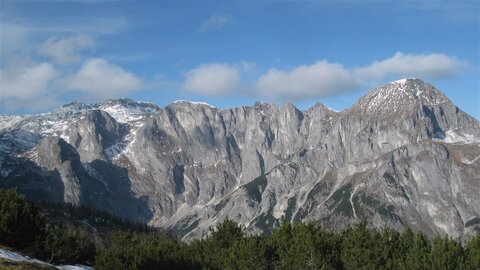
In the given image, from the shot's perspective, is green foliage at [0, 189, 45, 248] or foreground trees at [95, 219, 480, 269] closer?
green foliage at [0, 189, 45, 248]

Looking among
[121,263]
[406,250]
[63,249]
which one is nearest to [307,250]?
[406,250]

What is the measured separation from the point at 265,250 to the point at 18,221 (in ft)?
125

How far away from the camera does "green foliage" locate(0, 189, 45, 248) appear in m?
62.6

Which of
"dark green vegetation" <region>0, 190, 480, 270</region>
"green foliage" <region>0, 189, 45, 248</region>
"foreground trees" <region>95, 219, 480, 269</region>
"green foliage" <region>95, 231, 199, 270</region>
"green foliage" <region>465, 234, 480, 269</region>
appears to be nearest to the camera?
"green foliage" <region>0, 189, 45, 248</region>

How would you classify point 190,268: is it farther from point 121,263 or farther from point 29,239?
point 29,239

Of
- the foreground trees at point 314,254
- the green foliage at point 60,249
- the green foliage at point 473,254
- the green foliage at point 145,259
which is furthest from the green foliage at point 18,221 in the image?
the green foliage at point 473,254

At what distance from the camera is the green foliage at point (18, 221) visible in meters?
62.6

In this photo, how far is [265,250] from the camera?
3420 inches

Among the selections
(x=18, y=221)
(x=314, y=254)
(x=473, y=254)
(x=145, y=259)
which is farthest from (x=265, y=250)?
(x=18, y=221)

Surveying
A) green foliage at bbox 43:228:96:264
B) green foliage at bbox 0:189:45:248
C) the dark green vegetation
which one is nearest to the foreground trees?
the dark green vegetation

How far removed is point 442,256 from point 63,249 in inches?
2027

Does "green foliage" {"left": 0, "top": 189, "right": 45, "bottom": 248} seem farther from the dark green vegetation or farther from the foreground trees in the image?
the foreground trees

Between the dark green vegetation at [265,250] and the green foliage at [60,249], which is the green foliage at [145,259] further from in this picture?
the green foliage at [60,249]

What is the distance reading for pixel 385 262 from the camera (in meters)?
83.2
